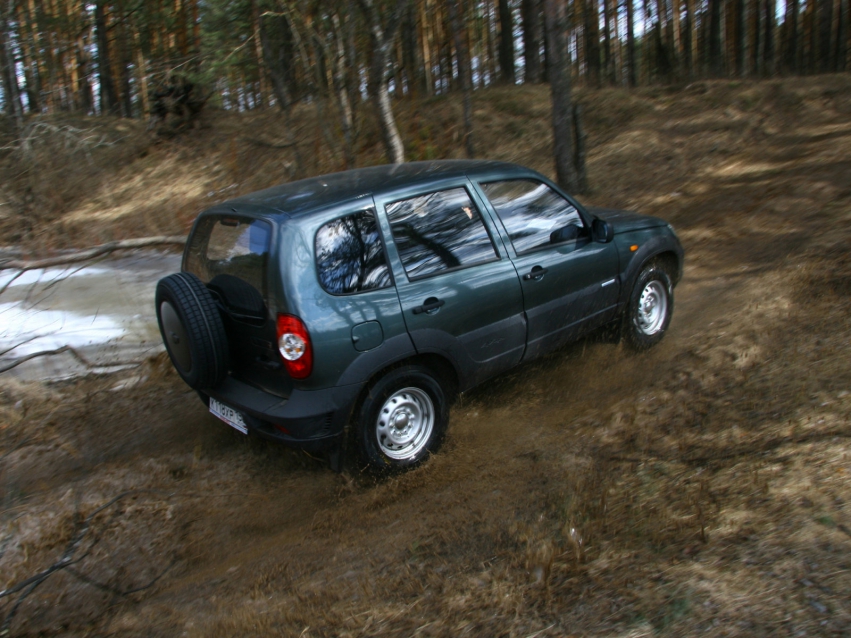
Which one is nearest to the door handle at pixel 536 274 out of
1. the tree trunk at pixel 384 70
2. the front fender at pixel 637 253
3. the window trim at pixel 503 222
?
the window trim at pixel 503 222

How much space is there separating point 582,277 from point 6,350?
4898 millimetres

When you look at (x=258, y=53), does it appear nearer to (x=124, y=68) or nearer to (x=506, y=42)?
(x=506, y=42)

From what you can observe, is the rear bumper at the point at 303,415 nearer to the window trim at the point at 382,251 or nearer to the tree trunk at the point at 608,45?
the window trim at the point at 382,251

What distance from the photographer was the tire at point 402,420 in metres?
3.72

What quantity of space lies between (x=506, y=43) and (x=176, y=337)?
1558 centimetres

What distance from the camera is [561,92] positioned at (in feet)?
32.6

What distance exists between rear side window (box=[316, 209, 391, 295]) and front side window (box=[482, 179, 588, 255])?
0.95 meters

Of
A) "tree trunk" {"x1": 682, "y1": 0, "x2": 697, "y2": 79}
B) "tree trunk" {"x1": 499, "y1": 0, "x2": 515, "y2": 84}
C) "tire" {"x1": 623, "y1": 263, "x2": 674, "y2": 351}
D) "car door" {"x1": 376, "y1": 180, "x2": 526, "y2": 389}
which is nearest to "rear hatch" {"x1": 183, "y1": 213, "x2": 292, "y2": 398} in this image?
"car door" {"x1": 376, "y1": 180, "x2": 526, "y2": 389}

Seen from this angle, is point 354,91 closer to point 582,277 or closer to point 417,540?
point 582,277

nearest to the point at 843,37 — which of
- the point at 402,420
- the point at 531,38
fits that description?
the point at 531,38

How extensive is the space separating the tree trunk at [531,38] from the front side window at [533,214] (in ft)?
41.3

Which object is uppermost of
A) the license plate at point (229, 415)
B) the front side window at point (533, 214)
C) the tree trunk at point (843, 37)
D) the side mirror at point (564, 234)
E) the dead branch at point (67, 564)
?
the tree trunk at point (843, 37)

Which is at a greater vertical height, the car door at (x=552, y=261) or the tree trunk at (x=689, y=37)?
the tree trunk at (x=689, y=37)

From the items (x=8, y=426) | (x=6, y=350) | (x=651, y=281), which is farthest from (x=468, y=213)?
(x=6, y=350)
